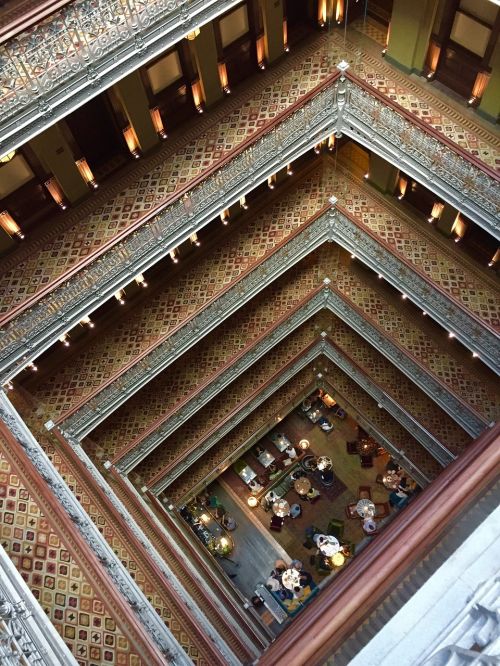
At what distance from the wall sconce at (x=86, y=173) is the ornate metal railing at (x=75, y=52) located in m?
1.93

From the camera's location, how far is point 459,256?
376 inches

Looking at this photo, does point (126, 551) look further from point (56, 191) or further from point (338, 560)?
point (338, 560)

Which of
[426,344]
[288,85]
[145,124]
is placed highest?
[145,124]

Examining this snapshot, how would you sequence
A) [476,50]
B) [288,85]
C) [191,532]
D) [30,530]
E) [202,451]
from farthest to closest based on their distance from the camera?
[191,532], [202,451], [288,85], [476,50], [30,530]

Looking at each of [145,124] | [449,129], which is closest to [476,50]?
[449,129]

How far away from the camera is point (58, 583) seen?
6539 millimetres

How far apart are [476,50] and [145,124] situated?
15.2 ft

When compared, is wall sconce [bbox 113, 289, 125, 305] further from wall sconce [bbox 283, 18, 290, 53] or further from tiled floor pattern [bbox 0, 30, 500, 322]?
wall sconce [bbox 283, 18, 290, 53]

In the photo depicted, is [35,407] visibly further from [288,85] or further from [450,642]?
[450,642]

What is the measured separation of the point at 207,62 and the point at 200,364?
16.8ft

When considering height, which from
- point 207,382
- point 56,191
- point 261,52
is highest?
point 56,191

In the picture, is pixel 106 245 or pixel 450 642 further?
pixel 106 245

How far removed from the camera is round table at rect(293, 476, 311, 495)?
1337 centimetres

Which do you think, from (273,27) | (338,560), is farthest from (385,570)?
(338,560)
